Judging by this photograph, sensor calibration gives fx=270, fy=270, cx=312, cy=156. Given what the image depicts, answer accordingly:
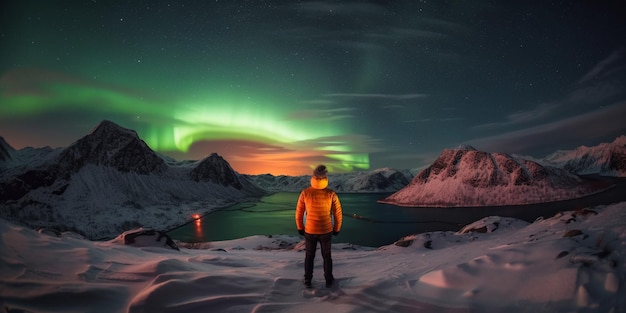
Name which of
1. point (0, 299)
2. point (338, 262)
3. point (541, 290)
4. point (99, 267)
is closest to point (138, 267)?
point (99, 267)

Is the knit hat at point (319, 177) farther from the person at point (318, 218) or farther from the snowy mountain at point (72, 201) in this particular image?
the snowy mountain at point (72, 201)

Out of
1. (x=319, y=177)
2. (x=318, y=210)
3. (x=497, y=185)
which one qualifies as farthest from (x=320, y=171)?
(x=497, y=185)

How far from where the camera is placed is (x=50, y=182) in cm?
16862

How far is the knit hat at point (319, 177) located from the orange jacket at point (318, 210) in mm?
106

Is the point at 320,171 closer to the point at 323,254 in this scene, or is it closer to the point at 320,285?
the point at 323,254

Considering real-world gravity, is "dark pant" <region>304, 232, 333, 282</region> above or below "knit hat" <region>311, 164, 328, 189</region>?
below

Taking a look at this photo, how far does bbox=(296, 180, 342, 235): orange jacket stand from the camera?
20.9 feet

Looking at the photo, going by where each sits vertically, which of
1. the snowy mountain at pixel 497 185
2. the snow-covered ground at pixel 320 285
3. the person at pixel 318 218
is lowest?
the snowy mountain at pixel 497 185

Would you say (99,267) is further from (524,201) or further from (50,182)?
(50,182)

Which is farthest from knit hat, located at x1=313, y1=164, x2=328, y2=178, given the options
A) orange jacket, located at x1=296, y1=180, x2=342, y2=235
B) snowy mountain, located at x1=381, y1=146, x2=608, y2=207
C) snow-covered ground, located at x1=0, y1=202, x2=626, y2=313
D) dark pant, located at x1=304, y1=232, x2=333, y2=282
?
snowy mountain, located at x1=381, y1=146, x2=608, y2=207

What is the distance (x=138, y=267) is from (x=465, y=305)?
6576 mm

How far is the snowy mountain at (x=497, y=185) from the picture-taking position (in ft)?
509

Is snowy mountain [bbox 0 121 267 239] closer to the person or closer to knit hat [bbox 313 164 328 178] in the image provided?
the person

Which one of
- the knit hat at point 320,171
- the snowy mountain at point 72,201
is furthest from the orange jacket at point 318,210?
the snowy mountain at point 72,201
